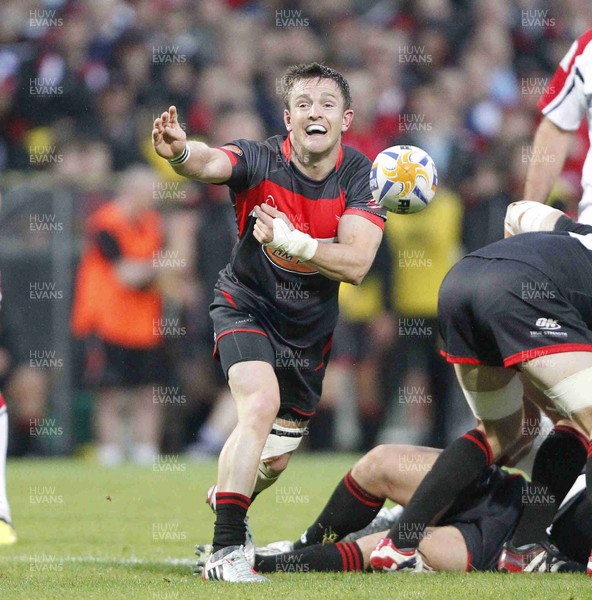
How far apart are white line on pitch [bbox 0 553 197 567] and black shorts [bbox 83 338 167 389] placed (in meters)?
5.55

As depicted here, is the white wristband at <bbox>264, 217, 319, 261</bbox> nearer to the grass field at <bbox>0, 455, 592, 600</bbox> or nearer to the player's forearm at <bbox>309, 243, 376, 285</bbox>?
the player's forearm at <bbox>309, 243, 376, 285</bbox>

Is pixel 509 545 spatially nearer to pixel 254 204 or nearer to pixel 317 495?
pixel 254 204

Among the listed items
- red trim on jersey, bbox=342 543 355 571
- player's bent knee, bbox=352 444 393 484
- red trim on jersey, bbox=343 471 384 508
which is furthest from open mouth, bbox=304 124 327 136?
red trim on jersey, bbox=342 543 355 571

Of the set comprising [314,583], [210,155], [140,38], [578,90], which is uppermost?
[140,38]

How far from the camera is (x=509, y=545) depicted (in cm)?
551

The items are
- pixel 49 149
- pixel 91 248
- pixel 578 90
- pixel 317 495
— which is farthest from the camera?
pixel 49 149

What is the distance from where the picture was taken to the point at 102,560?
5.91 metres

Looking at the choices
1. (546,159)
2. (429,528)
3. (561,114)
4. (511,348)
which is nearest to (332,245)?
(511,348)

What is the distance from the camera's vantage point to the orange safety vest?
11.4m

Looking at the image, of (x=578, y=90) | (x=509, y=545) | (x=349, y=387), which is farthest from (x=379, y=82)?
(x=509, y=545)

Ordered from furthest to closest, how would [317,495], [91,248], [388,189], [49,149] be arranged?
[49,149] < [91,248] < [317,495] < [388,189]

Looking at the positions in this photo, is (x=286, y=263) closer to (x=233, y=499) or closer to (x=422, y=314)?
(x=233, y=499)

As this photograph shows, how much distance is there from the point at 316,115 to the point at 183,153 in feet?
2.63

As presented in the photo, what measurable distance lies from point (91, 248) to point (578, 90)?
6.16m
